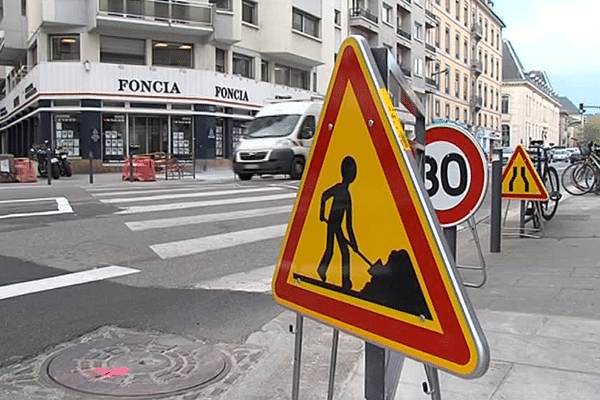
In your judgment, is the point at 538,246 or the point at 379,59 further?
the point at 538,246

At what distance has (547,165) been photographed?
10094 mm

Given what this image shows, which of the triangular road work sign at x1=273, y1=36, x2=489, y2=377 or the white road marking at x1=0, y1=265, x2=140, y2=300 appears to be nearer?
the triangular road work sign at x1=273, y1=36, x2=489, y2=377

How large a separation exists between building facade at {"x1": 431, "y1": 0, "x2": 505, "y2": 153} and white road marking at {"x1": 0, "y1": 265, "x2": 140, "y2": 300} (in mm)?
48325

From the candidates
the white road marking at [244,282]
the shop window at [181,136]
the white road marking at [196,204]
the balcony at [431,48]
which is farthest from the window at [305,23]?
the white road marking at [244,282]

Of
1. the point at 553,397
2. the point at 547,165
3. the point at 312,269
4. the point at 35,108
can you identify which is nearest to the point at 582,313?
the point at 553,397

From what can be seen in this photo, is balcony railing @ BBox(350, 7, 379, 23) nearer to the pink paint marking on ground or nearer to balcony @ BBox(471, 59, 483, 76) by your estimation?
balcony @ BBox(471, 59, 483, 76)

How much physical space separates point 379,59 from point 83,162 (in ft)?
90.8

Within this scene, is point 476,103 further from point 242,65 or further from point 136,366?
point 136,366

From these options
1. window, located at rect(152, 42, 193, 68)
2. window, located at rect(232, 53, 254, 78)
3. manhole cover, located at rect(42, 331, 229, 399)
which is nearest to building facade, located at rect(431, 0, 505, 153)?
window, located at rect(232, 53, 254, 78)

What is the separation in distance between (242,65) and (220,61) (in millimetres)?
1787

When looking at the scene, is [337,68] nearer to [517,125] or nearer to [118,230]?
[118,230]

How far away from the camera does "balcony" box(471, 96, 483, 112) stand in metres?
66.5

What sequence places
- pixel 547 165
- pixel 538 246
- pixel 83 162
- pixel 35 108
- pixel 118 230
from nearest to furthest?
pixel 538 246
pixel 118 230
pixel 547 165
pixel 83 162
pixel 35 108

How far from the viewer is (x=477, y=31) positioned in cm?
6706
